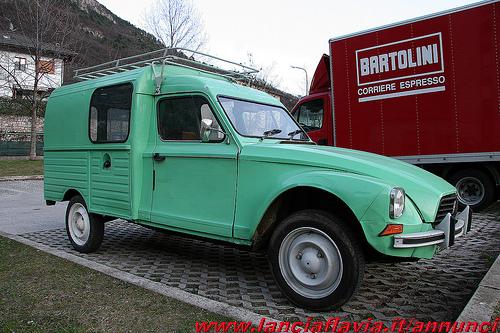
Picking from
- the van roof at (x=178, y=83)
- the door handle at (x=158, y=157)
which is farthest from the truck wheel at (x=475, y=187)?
the door handle at (x=158, y=157)

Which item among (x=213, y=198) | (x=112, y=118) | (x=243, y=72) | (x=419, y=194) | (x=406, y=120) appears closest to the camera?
(x=419, y=194)

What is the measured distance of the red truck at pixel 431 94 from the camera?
24.3 feet

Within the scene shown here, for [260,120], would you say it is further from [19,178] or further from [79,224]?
[19,178]

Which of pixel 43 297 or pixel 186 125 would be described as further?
pixel 186 125

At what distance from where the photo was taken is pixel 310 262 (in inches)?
140

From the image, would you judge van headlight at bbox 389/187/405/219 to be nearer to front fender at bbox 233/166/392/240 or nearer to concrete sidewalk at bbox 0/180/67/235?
front fender at bbox 233/166/392/240

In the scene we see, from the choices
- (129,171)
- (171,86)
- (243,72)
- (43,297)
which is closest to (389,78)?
(243,72)

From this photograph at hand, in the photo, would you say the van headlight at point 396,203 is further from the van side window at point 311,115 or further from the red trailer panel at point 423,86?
the van side window at point 311,115

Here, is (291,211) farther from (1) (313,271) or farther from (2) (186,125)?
(2) (186,125)

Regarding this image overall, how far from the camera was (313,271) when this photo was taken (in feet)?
11.7

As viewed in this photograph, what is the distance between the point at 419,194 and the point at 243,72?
3295 millimetres

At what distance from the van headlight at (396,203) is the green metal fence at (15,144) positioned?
96.6 feet

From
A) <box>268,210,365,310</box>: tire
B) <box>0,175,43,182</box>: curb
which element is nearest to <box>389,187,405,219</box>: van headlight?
<box>268,210,365,310</box>: tire

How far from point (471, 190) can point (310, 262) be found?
6.10 meters
